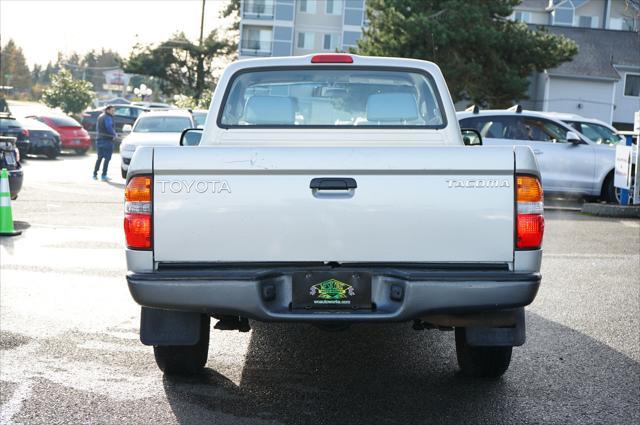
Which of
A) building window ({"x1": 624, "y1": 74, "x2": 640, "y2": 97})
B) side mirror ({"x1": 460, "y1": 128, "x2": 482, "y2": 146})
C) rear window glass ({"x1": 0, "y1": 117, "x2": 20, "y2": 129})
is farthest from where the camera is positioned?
building window ({"x1": 624, "y1": 74, "x2": 640, "y2": 97})

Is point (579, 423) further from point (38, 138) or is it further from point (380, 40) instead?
point (380, 40)

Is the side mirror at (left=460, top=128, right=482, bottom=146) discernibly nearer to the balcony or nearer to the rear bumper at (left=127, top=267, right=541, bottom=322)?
the rear bumper at (left=127, top=267, right=541, bottom=322)

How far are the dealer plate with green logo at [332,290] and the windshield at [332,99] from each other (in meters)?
1.75

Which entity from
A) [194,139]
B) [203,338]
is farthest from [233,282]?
[194,139]

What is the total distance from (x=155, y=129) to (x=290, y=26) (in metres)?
52.7

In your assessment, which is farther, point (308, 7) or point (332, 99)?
point (308, 7)

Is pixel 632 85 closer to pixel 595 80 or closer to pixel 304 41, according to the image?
pixel 595 80

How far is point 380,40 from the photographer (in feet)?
118

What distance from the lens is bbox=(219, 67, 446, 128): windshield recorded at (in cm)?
614

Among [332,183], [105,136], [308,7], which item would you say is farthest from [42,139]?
[308,7]

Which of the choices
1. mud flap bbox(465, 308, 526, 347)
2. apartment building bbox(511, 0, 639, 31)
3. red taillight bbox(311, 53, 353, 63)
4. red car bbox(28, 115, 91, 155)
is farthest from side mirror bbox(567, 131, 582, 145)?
apartment building bbox(511, 0, 639, 31)

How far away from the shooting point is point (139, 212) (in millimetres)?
4570

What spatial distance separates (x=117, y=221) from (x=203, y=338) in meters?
8.43

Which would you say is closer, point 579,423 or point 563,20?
point 579,423
